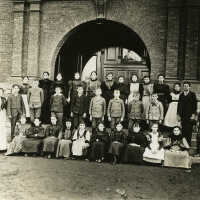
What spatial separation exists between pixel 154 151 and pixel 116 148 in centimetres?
92

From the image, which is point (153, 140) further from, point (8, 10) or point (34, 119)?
point (8, 10)

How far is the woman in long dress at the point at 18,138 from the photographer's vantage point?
9461 millimetres

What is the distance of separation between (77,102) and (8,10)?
17.4 feet

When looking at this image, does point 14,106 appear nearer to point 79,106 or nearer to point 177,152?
point 79,106

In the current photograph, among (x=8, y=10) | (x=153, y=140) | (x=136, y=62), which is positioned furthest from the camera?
(x=136, y=62)

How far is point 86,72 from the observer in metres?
15.1

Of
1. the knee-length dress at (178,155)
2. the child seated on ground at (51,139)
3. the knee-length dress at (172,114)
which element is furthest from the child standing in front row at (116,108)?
the knee-length dress at (178,155)

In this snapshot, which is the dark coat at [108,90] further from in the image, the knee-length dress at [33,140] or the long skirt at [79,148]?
the knee-length dress at [33,140]

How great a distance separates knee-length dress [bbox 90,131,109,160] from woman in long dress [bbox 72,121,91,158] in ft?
0.64

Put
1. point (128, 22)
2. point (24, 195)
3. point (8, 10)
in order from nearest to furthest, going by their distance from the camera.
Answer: point (24, 195) < point (128, 22) < point (8, 10)

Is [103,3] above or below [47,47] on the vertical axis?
above

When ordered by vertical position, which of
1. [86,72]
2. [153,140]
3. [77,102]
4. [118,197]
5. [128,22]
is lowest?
[118,197]

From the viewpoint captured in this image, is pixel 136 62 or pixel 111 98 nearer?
pixel 111 98

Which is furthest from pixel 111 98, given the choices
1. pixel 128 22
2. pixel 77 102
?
pixel 128 22
